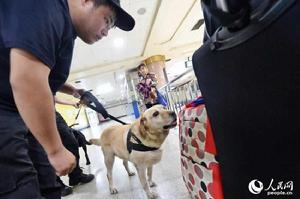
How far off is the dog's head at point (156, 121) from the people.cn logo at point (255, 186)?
5.36 feet

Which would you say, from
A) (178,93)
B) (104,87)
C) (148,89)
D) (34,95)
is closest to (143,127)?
(34,95)

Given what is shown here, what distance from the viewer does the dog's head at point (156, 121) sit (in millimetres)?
2234

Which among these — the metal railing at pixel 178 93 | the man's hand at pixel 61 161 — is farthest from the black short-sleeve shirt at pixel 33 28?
the metal railing at pixel 178 93

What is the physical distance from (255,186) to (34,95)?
0.61 meters

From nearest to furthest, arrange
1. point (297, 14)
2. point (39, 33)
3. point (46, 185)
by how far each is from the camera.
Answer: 1. point (297, 14)
2. point (39, 33)
3. point (46, 185)

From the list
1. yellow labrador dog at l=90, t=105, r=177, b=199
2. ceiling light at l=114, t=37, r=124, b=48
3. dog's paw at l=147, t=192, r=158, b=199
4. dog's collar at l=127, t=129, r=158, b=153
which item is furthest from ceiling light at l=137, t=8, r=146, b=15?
dog's paw at l=147, t=192, r=158, b=199

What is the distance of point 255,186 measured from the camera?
580 mm

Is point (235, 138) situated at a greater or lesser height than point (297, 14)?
lesser

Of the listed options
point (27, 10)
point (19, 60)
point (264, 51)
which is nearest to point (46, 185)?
point (19, 60)

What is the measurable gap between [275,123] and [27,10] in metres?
0.68

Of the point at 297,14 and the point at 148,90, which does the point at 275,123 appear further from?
the point at 148,90

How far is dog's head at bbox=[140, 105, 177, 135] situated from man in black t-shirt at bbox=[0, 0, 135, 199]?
4.45ft

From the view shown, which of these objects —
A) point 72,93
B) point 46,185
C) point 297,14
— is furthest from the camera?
point 72,93

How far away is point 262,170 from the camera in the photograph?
0.56m
